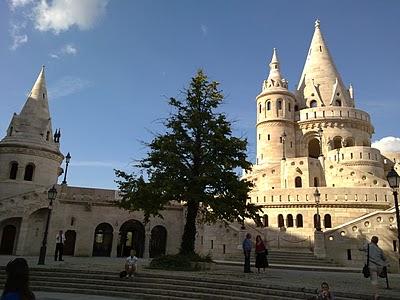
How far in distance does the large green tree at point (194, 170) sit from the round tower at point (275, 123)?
28998 mm

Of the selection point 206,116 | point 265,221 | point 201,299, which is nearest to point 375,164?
point 265,221

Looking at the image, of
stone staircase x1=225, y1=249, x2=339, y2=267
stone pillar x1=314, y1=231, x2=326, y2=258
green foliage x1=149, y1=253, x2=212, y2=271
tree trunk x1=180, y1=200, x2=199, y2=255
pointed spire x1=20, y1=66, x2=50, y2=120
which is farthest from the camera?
pointed spire x1=20, y1=66, x2=50, y2=120

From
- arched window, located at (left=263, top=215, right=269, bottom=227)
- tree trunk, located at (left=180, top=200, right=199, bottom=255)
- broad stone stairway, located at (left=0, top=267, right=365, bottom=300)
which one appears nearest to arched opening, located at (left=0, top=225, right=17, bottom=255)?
broad stone stairway, located at (left=0, top=267, right=365, bottom=300)

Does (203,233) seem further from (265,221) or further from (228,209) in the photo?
(228,209)

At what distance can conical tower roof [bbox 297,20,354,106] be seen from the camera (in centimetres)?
4812

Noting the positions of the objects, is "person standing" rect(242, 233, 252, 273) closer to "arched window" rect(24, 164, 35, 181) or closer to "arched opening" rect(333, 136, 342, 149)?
"arched window" rect(24, 164, 35, 181)

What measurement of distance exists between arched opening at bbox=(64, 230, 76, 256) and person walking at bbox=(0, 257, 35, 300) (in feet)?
79.6

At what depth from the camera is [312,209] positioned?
28172 millimetres

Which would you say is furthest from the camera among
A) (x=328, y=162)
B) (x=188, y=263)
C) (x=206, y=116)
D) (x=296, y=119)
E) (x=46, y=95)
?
(x=296, y=119)

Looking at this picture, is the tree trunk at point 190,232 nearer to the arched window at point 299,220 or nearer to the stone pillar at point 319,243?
the stone pillar at point 319,243

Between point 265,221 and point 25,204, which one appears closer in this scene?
point 25,204

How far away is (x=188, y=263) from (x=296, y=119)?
119 feet

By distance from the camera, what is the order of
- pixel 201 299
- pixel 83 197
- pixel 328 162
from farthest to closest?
pixel 328 162, pixel 83 197, pixel 201 299

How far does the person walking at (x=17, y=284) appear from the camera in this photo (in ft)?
11.1
